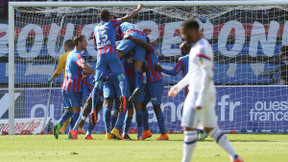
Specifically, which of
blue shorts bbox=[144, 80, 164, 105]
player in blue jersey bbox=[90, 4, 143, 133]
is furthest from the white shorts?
blue shorts bbox=[144, 80, 164, 105]

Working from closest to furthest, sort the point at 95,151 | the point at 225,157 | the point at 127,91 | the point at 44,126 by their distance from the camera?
1. the point at 225,157
2. the point at 95,151
3. the point at 127,91
4. the point at 44,126

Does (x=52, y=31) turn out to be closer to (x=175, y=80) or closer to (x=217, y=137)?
(x=175, y=80)

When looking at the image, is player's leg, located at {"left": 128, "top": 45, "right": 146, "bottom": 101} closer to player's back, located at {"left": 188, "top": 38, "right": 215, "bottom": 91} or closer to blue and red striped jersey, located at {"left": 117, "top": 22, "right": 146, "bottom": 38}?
blue and red striped jersey, located at {"left": 117, "top": 22, "right": 146, "bottom": 38}

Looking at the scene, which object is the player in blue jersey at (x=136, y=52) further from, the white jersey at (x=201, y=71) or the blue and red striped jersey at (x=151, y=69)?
the white jersey at (x=201, y=71)

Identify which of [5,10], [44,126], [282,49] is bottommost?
[44,126]

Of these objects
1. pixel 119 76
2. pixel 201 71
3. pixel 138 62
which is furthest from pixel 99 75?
pixel 201 71

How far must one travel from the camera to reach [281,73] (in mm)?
15453

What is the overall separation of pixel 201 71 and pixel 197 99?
13.7 inches

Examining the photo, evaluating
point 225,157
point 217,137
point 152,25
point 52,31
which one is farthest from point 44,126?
point 217,137

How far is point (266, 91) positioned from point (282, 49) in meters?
1.76

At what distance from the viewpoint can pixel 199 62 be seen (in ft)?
19.1

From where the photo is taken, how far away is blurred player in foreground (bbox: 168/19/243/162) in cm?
571

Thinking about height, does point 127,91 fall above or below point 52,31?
below

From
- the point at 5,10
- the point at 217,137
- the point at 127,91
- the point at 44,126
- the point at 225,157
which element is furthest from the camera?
the point at 5,10
